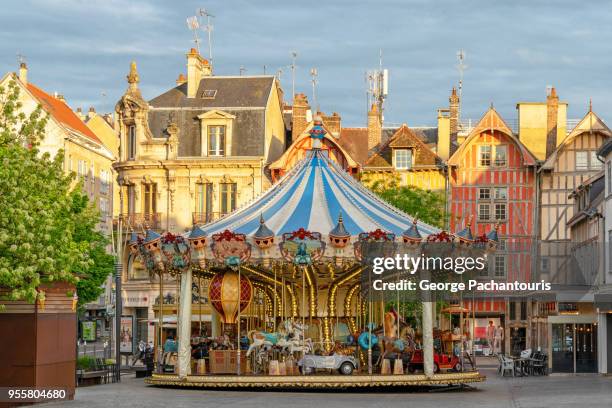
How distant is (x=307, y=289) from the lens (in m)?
31.9

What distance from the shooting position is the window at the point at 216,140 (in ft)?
183

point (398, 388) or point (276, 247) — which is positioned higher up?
point (276, 247)

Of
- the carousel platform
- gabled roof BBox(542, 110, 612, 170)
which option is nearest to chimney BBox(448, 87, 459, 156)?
gabled roof BBox(542, 110, 612, 170)

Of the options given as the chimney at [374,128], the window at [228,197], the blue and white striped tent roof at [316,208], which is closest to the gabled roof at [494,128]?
the chimney at [374,128]

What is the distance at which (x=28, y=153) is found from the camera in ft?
88.0

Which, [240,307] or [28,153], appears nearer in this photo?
[28,153]

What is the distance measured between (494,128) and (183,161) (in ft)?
46.9

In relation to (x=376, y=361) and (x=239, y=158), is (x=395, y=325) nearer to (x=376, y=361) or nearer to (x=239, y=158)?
(x=376, y=361)

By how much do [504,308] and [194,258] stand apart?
33037 mm

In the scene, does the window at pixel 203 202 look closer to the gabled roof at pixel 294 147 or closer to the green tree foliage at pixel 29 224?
the gabled roof at pixel 294 147

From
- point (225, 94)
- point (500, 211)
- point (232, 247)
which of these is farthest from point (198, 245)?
point (500, 211)

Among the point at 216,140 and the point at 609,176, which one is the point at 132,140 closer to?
the point at 216,140

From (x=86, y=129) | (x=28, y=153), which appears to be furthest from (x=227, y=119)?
(x=28, y=153)

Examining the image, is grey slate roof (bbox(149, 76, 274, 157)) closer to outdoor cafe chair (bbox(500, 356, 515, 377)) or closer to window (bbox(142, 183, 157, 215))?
window (bbox(142, 183, 157, 215))
